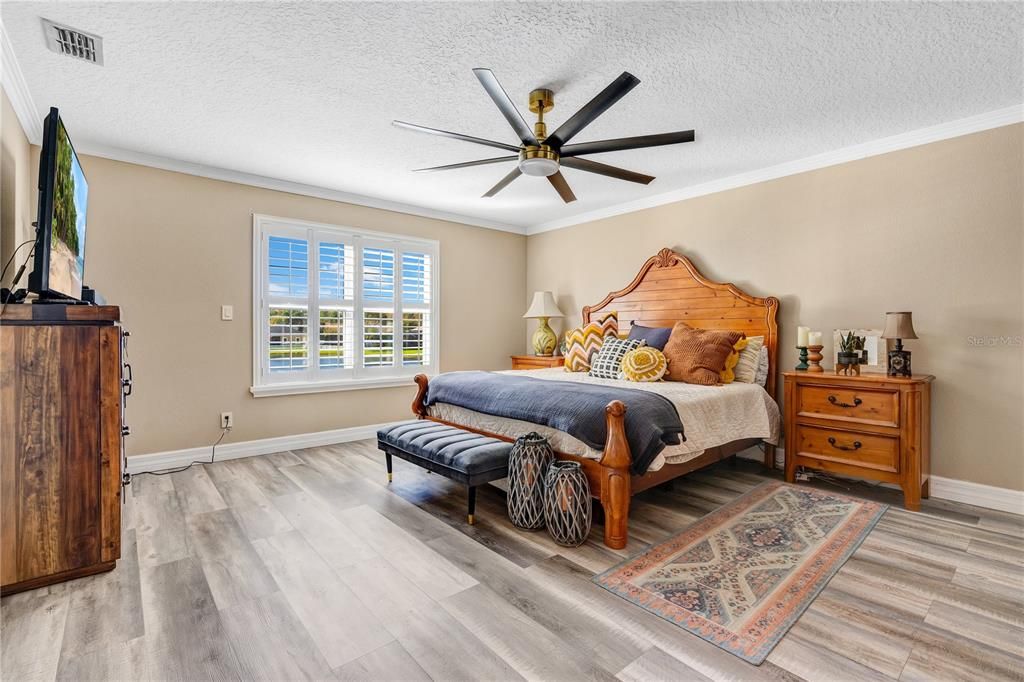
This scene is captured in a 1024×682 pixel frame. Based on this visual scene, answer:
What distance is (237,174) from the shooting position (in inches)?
164

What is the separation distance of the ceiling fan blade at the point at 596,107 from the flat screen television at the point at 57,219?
2.21 metres

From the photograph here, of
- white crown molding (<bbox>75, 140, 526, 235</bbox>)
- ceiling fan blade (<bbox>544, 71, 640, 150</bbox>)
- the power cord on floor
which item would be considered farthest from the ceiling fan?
the power cord on floor

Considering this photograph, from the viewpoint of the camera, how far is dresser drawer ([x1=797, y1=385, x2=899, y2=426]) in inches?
120

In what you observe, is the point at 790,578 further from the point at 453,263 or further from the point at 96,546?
the point at 453,263

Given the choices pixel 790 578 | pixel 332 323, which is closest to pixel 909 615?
pixel 790 578

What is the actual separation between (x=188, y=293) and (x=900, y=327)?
5.17 metres

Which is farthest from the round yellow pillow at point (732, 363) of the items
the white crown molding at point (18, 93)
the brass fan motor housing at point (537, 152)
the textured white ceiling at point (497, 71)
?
the white crown molding at point (18, 93)

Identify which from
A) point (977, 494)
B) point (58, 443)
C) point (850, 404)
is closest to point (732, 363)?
point (850, 404)

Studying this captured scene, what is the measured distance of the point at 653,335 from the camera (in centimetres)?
434

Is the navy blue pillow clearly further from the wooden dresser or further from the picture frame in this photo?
the wooden dresser

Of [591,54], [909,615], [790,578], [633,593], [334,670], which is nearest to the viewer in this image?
[334,670]

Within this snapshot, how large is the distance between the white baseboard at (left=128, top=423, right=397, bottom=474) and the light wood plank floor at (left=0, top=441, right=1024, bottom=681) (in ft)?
2.91

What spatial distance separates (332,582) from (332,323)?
9.98 feet

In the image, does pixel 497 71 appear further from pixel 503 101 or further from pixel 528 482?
pixel 528 482
